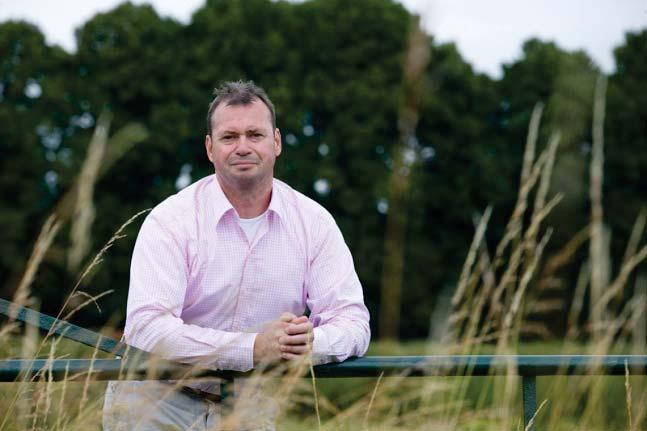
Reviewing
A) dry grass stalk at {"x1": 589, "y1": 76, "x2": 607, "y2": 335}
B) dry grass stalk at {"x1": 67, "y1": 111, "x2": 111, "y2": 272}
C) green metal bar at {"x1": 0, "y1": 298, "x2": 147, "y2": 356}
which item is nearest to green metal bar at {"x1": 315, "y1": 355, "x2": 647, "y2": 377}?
dry grass stalk at {"x1": 589, "y1": 76, "x2": 607, "y2": 335}

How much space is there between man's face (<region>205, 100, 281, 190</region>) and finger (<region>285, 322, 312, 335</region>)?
72 centimetres

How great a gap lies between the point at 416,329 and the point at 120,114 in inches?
405

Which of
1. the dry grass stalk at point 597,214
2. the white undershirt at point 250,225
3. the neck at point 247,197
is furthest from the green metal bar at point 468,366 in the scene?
the neck at point 247,197

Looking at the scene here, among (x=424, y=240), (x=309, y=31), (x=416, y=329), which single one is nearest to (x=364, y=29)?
(x=309, y=31)

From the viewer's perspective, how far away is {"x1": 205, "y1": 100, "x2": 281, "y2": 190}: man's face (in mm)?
3039

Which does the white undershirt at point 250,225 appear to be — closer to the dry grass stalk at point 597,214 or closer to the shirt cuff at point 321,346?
the shirt cuff at point 321,346

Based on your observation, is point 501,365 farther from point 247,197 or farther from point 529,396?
point 247,197

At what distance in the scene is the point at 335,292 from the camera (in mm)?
2848

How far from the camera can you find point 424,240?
84.5 ft

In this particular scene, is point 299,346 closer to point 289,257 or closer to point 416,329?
point 289,257

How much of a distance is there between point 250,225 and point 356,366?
88cm

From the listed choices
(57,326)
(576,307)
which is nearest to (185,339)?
(57,326)

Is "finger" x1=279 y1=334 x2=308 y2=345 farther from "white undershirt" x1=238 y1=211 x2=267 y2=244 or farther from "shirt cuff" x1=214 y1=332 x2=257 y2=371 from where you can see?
"white undershirt" x1=238 y1=211 x2=267 y2=244

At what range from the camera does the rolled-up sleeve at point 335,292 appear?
2.73m
